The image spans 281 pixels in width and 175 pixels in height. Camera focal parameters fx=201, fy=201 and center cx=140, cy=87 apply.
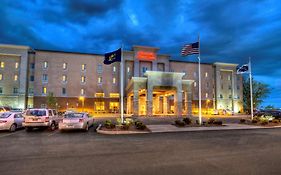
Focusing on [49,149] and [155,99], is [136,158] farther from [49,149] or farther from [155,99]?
[155,99]

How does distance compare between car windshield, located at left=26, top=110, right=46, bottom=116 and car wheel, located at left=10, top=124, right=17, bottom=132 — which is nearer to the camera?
car wheel, located at left=10, top=124, right=17, bottom=132

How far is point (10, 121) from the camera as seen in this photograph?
1661 centimetres

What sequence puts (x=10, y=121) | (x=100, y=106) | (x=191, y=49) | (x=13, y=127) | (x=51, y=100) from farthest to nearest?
(x=100, y=106) → (x=51, y=100) → (x=191, y=49) → (x=13, y=127) → (x=10, y=121)

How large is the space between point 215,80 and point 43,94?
176ft

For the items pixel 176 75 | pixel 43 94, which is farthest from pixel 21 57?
pixel 176 75

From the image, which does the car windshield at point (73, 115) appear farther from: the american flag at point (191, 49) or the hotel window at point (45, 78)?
the hotel window at point (45, 78)

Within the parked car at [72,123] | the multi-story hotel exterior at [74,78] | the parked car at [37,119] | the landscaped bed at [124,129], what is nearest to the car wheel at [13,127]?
the parked car at [37,119]

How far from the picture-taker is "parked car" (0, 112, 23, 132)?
1612cm

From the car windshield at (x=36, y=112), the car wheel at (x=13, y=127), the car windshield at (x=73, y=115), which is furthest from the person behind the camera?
the car windshield at (x=73, y=115)

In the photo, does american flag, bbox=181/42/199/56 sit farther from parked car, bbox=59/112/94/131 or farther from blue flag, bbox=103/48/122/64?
parked car, bbox=59/112/94/131

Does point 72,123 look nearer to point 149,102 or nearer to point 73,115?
point 73,115

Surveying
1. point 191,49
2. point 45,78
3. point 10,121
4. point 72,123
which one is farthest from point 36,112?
point 45,78

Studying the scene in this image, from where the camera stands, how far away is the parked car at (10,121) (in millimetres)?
16125

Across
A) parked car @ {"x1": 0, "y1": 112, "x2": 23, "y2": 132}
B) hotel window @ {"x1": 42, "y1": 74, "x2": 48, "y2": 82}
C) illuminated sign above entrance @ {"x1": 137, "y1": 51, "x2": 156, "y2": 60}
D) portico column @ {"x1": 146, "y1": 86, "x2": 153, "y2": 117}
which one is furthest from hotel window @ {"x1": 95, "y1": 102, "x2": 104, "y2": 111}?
parked car @ {"x1": 0, "y1": 112, "x2": 23, "y2": 132}
